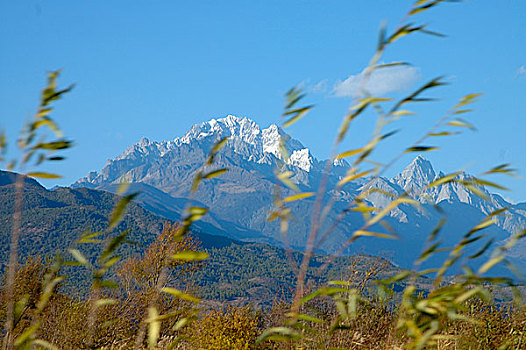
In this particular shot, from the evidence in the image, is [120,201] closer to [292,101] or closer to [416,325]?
[292,101]

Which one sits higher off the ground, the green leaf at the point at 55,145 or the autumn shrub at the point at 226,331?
the green leaf at the point at 55,145

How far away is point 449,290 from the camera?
2492 millimetres

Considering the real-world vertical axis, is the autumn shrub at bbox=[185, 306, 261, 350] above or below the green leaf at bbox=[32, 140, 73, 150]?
below

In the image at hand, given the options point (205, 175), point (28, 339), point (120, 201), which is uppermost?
point (205, 175)

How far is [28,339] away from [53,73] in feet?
5.23

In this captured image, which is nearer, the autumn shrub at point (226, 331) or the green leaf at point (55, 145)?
the green leaf at point (55, 145)

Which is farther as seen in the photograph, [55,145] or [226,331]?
[226,331]

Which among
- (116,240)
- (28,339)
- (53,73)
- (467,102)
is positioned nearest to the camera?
(116,240)

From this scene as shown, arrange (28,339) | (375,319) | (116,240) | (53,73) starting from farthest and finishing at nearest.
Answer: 1. (375,319)
2. (53,73)
3. (28,339)
4. (116,240)

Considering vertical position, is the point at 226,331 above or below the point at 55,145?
below

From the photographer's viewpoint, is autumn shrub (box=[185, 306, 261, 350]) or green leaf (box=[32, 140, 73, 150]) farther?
autumn shrub (box=[185, 306, 261, 350])

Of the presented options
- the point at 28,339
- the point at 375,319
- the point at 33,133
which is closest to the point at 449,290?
the point at 28,339

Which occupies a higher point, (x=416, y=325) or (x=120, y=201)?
(x=120, y=201)

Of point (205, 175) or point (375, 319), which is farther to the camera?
point (375, 319)
